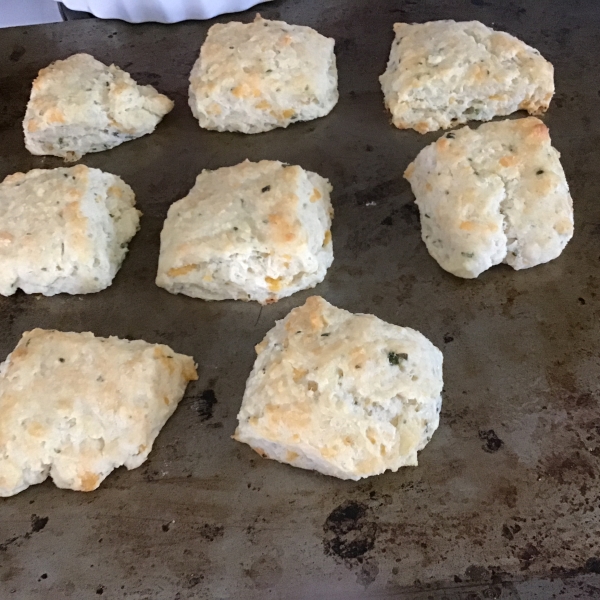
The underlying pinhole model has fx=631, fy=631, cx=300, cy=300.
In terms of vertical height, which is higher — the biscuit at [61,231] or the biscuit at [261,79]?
the biscuit at [261,79]

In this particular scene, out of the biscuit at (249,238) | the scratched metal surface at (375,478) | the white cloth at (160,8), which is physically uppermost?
the white cloth at (160,8)

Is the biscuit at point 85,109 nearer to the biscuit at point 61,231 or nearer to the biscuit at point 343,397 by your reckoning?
the biscuit at point 61,231

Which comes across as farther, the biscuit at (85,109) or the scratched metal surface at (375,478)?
the biscuit at (85,109)

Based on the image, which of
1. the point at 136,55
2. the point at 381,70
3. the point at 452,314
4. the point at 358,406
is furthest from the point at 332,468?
the point at 136,55

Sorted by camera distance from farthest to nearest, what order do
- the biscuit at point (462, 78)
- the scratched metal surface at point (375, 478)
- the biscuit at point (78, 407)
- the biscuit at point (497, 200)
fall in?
the biscuit at point (462, 78), the biscuit at point (497, 200), the biscuit at point (78, 407), the scratched metal surface at point (375, 478)

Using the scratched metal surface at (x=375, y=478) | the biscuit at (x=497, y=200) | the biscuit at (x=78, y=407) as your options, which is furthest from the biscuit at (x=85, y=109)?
the biscuit at (x=497, y=200)

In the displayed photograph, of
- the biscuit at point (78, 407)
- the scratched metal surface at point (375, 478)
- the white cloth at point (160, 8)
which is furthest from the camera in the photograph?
the white cloth at point (160, 8)
